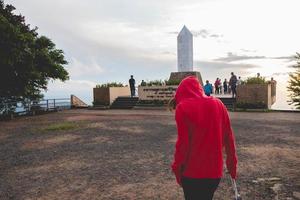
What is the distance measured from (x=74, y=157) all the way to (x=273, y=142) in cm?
678

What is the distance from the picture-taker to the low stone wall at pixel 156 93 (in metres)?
29.9

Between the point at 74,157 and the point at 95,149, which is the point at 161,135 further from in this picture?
the point at 74,157

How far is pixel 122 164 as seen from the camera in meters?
9.31

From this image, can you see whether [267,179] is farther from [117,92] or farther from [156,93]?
[117,92]

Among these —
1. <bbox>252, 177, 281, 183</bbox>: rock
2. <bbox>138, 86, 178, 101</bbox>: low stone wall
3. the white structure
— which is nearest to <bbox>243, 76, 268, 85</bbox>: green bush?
<bbox>138, 86, 178, 101</bbox>: low stone wall

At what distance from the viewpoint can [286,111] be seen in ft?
80.8

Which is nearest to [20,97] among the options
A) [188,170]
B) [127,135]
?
[127,135]

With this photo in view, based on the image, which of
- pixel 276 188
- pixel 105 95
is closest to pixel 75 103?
pixel 105 95

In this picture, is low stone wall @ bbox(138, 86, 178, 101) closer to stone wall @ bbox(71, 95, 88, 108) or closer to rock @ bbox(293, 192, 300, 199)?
stone wall @ bbox(71, 95, 88, 108)

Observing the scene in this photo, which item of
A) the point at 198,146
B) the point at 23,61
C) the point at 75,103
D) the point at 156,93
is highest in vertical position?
the point at 23,61

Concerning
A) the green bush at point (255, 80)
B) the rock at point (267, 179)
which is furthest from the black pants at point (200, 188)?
the green bush at point (255, 80)

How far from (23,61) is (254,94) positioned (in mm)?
16435

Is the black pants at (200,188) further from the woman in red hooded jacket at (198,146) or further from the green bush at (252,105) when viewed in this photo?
the green bush at (252,105)

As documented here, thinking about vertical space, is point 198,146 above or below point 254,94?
below
